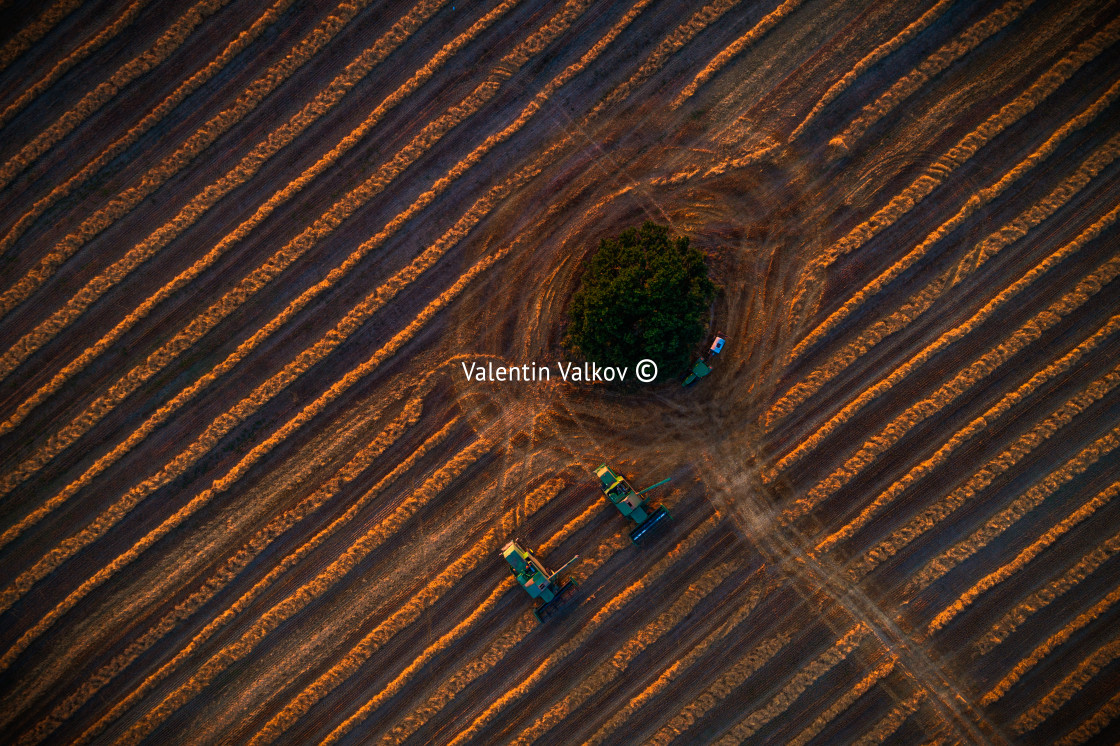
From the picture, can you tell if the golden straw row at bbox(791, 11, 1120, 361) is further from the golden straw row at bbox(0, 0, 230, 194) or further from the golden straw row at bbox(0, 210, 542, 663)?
the golden straw row at bbox(0, 0, 230, 194)

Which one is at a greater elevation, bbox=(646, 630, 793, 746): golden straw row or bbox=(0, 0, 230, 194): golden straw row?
bbox=(0, 0, 230, 194): golden straw row

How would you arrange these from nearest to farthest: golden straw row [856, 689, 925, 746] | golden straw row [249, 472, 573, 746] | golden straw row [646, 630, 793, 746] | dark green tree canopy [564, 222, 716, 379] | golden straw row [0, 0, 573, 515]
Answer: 1. dark green tree canopy [564, 222, 716, 379]
2. golden straw row [856, 689, 925, 746]
3. golden straw row [646, 630, 793, 746]
4. golden straw row [0, 0, 573, 515]
5. golden straw row [249, 472, 573, 746]

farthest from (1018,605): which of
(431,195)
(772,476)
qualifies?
(431,195)

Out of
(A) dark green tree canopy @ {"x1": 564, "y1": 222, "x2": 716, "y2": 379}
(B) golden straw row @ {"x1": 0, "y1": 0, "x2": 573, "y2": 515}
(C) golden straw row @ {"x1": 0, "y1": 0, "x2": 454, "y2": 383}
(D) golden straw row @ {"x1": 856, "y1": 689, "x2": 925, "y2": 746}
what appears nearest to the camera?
(A) dark green tree canopy @ {"x1": 564, "y1": 222, "x2": 716, "y2": 379}

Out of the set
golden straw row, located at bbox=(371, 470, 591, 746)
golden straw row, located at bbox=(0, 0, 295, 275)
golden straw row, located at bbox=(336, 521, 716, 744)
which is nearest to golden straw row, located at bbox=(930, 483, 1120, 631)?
golden straw row, located at bbox=(336, 521, 716, 744)

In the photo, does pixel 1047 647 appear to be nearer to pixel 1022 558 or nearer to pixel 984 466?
pixel 1022 558

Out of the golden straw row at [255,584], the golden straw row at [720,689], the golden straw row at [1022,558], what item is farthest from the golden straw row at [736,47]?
the golden straw row at [1022,558]

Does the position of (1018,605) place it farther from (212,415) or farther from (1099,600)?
(212,415)
